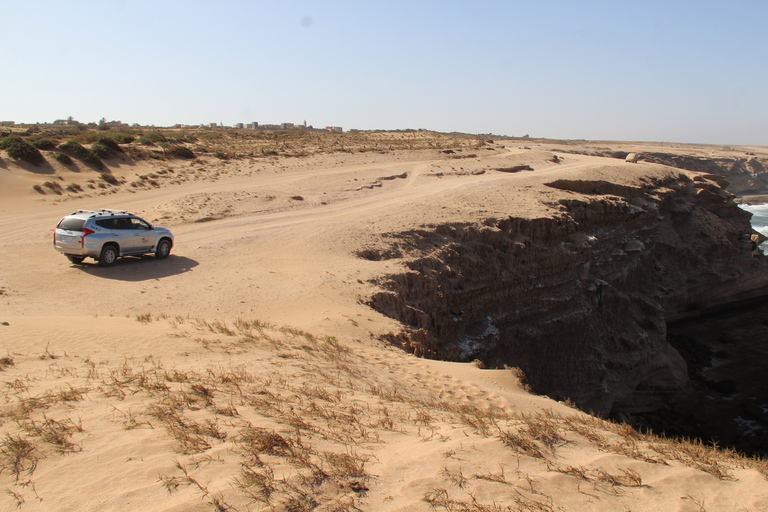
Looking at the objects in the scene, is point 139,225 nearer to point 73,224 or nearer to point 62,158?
point 73,224

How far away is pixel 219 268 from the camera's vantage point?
52.9 feet

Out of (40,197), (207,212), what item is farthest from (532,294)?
(40,197)

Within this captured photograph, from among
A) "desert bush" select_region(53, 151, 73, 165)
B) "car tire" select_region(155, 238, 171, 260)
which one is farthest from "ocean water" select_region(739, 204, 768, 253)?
"desert bush" select_region(53, 151, 73, 165)

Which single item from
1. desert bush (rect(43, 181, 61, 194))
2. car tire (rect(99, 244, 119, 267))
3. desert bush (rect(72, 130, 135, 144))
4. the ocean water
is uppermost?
desert bush (rect(72, 130, 135, 144))

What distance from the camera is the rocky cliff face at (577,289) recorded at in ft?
56.7

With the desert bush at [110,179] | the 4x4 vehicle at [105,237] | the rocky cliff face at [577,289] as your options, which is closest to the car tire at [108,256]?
the 4x4 vehicle at [105,237]

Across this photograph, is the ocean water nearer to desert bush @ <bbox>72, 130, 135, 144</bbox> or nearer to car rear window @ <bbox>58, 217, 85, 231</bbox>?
car rear window @ <bbox>58, 217, 85, 231</bbox>

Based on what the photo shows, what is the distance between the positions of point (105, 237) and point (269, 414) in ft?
41.0

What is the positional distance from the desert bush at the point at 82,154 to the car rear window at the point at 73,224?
1929cm

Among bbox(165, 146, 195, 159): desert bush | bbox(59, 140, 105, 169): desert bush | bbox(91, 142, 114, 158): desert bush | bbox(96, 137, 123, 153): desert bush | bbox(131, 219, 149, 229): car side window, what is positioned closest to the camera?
bbox(131, 219, 149, 229): car side window

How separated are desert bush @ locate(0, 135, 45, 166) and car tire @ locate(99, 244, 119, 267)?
1970cm

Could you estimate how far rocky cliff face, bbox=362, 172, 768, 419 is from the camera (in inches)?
680

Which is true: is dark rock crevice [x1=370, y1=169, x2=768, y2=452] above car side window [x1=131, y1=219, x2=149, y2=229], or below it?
below

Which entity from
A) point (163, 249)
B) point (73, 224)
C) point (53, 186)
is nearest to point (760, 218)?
point (163, 249)
